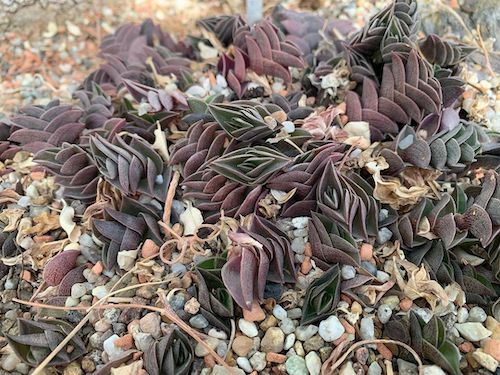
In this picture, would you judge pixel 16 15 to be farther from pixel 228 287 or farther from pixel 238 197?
pixel 228 287

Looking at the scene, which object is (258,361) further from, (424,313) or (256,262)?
(424,313)

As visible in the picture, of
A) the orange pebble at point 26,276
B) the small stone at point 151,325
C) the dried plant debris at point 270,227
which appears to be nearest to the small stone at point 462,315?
the dried plant debris at point 270,227

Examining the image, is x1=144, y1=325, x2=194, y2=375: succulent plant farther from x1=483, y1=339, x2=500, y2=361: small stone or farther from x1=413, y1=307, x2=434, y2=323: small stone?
x1=483, y1=339, x2=500, y2=361: small stone

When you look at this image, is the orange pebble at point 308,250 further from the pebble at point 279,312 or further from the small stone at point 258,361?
the small stone at point 258,361

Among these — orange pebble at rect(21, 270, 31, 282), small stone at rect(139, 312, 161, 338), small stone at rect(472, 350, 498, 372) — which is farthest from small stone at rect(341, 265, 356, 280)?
orange pebble at rect(21, 270, 31, 282)

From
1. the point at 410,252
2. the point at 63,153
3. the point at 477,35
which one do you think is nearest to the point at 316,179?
the point at 410,252

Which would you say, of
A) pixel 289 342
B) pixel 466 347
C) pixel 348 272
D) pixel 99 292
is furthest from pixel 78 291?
pixel 466 347
